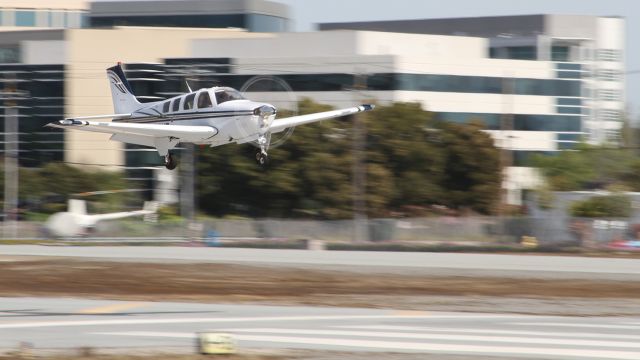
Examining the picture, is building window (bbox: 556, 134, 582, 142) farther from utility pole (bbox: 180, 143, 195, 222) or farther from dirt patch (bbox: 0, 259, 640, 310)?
dirt patch (bbox: 0, 259, 640, 310)

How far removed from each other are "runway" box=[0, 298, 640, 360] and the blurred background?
117 ft

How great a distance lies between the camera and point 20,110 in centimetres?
10381

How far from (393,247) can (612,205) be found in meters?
17.0

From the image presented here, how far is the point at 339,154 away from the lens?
9375 cm

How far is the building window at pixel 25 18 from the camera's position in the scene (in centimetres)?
17625

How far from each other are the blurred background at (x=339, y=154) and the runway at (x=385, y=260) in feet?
18.6

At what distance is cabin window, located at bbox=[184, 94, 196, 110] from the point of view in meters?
39.6

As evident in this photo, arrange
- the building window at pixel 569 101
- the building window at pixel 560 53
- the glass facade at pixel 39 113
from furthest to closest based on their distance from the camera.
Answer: the building window at pixel 560 53, the building window at pixel 569 101, the glass facade at pixel 39 113

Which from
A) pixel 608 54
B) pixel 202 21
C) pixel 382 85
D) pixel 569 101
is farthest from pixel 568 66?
pixel 202 21

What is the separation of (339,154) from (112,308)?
55.7m

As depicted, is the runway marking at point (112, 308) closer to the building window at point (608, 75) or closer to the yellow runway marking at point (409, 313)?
the yellow runway marking at point (409, 313)

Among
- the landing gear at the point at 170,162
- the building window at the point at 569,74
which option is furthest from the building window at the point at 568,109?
the landing gear at the point at 170,162

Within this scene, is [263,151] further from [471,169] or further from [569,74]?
[569,74]

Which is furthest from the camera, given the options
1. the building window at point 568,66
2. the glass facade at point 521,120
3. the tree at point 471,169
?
the building window at point 568,66
